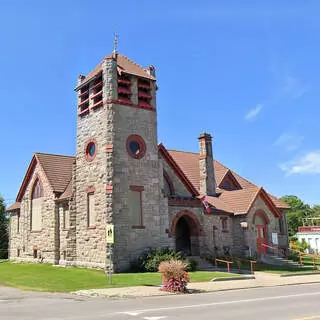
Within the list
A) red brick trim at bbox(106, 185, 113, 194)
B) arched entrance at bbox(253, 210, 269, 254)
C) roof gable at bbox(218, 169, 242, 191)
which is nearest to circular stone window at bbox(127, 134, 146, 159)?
red brick trim at bbox(106, 185, 113, 194)

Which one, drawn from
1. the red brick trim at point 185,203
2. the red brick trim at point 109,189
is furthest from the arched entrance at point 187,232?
the red brick trim at point 109,189

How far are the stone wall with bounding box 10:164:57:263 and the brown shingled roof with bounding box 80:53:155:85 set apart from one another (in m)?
9.64

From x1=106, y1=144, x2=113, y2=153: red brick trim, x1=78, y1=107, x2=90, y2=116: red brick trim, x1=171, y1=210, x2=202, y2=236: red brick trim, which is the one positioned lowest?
x1=171, y1=210, x2=202, y2=236: red brick trim

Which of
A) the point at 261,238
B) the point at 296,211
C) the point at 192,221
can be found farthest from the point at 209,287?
the point at 296,211

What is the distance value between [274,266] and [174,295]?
54.4ft

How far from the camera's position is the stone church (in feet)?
84.5

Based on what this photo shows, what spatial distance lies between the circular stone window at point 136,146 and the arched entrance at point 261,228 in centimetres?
1194

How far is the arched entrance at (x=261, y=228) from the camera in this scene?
110ft

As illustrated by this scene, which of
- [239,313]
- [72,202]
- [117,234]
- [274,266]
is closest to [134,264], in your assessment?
[117,234]

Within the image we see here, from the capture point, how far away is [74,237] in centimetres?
2820

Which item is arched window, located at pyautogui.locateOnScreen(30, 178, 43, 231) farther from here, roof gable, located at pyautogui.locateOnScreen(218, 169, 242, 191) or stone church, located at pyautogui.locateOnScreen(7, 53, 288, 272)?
roof gable, located at pyautogui.locateOnScreen(218, 169, 242, 191)

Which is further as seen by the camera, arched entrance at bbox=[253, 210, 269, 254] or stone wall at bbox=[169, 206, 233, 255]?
arched entrance at bbox=[253, 210, 269, 254]

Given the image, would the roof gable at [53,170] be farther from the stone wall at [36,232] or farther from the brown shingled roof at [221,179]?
the brown shingled roof at [221,179]

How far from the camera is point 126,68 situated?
28281mm
